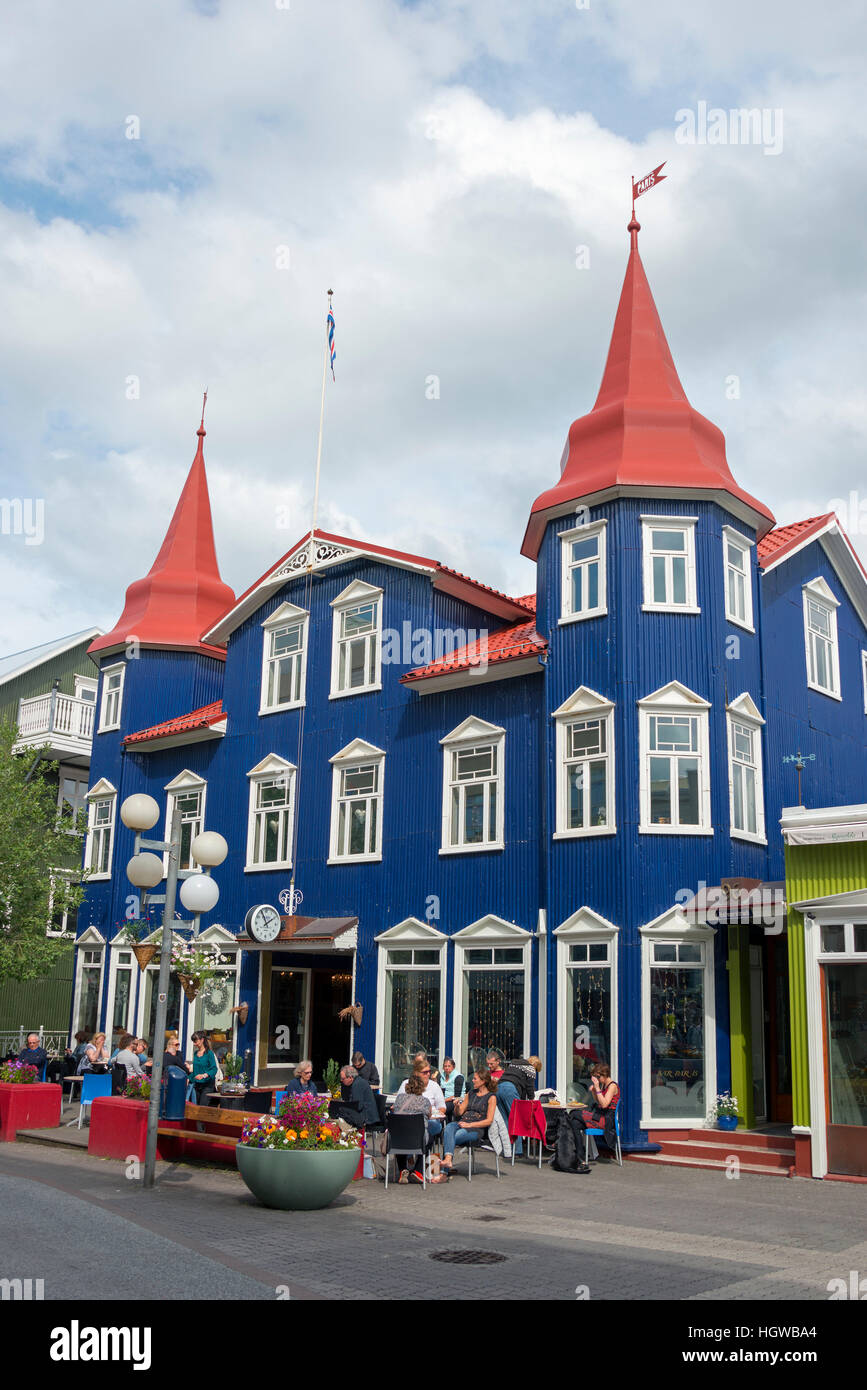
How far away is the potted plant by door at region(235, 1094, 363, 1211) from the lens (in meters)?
11.7

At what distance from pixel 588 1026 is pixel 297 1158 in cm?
745

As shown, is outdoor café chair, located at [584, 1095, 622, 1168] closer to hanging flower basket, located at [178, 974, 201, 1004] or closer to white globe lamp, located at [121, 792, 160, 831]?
white globe lamp, located at [121, 792, 160, 831]

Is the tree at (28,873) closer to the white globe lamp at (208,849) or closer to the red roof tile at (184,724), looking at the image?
the red roof tile at (184,724)

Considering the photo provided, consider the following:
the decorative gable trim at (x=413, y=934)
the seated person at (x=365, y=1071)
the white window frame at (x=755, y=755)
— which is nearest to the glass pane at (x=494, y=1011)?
the decorative gable trim at (x=413, y=934)

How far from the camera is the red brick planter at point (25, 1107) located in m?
18.8

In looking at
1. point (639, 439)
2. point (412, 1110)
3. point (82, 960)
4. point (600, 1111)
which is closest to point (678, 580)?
point (639, 439)

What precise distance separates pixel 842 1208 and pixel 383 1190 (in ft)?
16.6

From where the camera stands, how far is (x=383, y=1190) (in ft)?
45.5

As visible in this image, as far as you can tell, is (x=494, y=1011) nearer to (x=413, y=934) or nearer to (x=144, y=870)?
(x=413, y=934)

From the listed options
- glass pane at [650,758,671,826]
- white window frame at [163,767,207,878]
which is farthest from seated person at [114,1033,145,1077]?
glass pane at [650,758,671,826]

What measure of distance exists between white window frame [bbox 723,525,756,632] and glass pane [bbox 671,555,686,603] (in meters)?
0.69

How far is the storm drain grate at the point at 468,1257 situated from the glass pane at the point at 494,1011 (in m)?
9.19

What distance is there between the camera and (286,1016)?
24109 mm

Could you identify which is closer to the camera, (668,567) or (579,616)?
(668,567)
